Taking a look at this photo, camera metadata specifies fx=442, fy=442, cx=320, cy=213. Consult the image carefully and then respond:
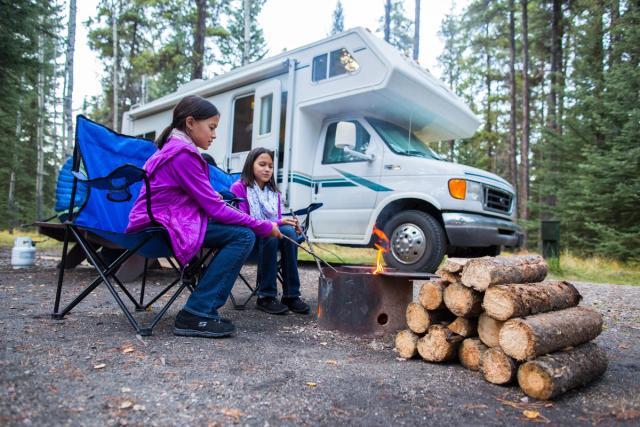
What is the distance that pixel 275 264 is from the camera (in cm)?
334

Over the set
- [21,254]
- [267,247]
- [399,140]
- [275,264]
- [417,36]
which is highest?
[417,36]

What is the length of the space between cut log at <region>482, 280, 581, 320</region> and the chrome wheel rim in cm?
262

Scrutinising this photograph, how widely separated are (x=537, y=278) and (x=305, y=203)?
3.60 meters

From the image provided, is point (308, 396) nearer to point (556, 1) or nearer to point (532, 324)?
point (532, 324)

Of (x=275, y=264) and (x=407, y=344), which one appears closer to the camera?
(x=407, y=344)

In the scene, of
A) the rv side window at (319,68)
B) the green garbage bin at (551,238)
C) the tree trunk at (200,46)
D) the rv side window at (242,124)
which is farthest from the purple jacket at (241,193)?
the tree trunk at (200,46)

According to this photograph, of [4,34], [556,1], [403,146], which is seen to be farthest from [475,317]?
[556,1]

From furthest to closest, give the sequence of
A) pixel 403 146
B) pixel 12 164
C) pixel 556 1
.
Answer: pixel 12 164
pixel 556 1
pixel 403 146

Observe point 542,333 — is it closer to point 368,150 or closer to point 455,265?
point 455,265

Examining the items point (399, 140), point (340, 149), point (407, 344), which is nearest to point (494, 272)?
point (407, 344)

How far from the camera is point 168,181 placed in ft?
8.02

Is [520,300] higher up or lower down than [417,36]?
lower down

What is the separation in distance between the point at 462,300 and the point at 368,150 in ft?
11.2

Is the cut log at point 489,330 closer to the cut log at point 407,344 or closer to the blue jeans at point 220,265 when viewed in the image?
the cut log at point 407,344
